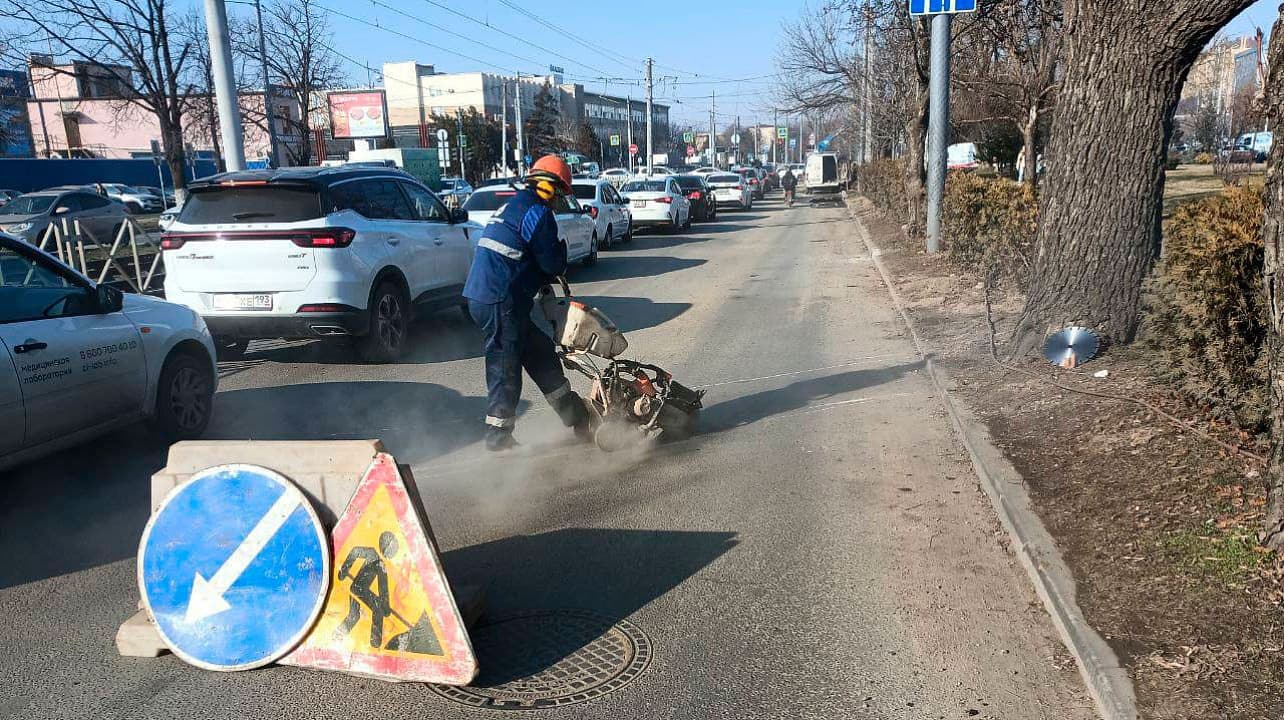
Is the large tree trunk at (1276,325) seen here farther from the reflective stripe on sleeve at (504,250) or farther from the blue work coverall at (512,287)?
the reflective stripe on sleeve at (504,250)

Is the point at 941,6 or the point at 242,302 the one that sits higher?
the point at 941,6

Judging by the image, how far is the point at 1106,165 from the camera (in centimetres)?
714

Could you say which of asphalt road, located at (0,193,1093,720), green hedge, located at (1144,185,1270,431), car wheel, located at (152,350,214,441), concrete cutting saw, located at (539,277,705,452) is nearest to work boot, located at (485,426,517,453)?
asphalt road, located at (0,193,1093,720)

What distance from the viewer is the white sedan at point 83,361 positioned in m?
5.20

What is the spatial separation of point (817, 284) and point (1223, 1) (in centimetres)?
907

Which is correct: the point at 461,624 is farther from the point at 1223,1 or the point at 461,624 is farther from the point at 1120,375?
the point at 1223,1

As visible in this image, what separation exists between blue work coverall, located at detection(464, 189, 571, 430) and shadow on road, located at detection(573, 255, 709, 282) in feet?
33.8

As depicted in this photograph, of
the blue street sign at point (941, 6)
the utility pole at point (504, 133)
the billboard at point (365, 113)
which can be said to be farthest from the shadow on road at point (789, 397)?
the billboard at point (365, 113)

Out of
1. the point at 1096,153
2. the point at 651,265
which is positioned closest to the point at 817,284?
the point at 651,265

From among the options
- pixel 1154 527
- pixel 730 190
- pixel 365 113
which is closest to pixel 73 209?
pixel 730 190

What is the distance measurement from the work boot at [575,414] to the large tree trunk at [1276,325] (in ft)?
12.3

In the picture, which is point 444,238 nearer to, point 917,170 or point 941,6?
point 941,6

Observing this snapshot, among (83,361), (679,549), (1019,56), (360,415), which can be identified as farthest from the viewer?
(1019,56)

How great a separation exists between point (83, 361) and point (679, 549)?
3.69 m
